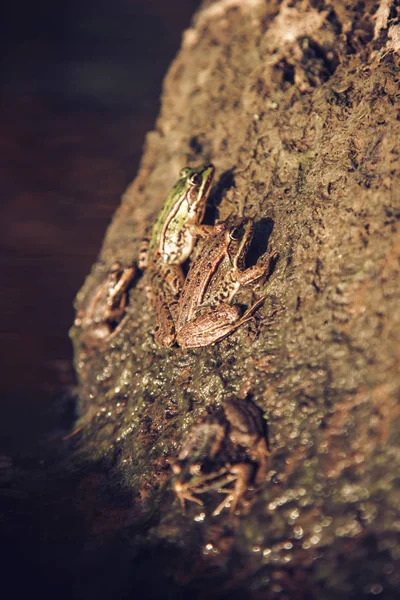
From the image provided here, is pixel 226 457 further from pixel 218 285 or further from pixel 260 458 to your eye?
pixel 218 285

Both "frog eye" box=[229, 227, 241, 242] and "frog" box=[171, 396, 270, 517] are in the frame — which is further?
"frog eye" box=[229, 227, 241, 242]

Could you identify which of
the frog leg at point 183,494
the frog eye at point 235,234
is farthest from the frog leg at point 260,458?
the frog eye at point 235,234

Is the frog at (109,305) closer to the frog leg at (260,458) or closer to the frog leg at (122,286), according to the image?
the frog leg at (122,286)

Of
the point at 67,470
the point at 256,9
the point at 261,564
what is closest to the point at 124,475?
the point at 67,470

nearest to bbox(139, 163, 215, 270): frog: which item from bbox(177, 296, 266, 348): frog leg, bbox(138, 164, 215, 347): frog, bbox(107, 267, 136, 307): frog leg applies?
bbox(138, 164, 215, 347): frog

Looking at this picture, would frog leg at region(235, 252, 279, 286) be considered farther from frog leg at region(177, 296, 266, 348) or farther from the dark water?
the dark water
